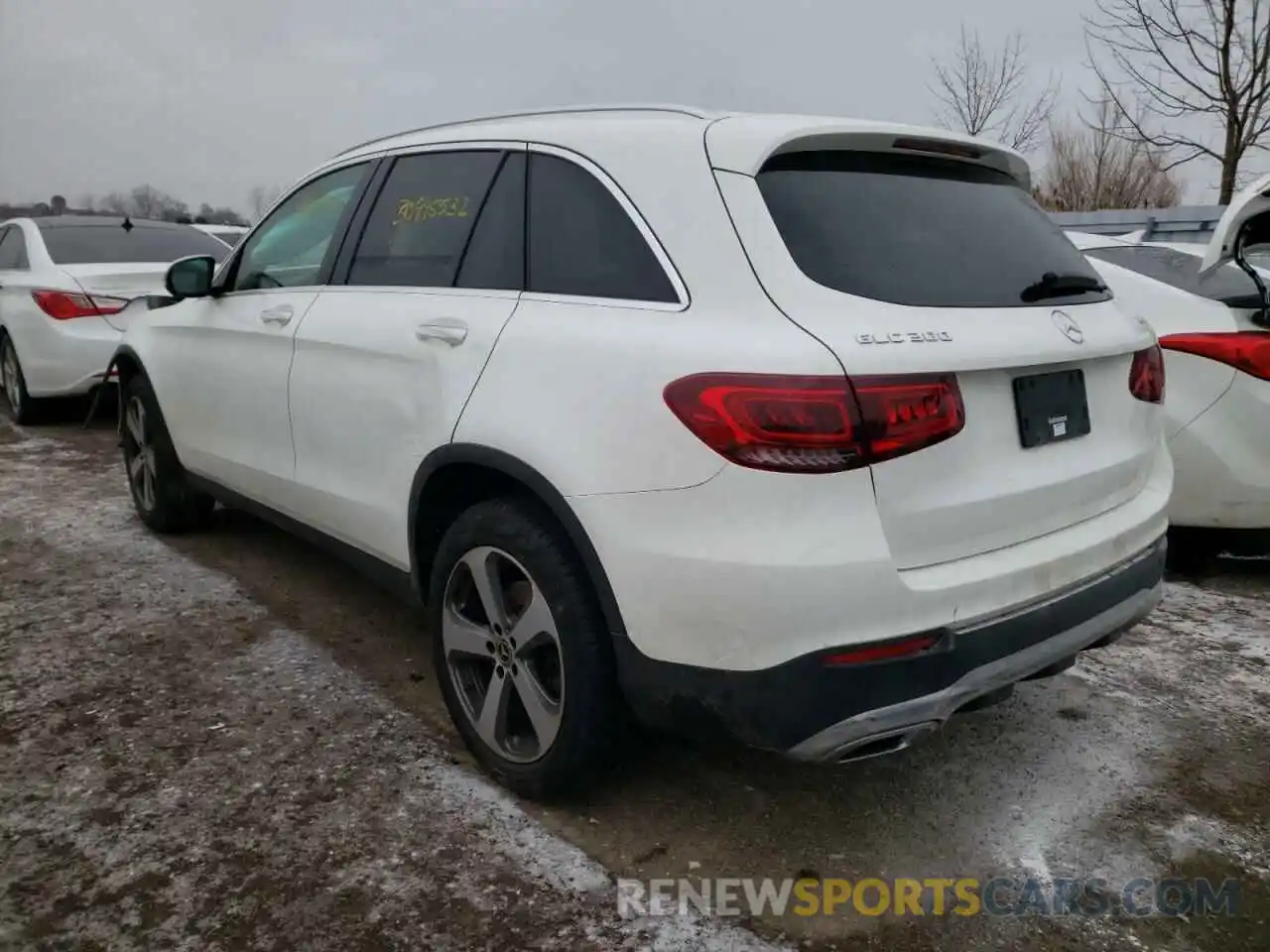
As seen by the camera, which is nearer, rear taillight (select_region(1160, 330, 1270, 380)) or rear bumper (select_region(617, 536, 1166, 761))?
rear bumper (select_region(617, 536, 1166, 761))

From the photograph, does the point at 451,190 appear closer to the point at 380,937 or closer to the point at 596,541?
the point at 596,541

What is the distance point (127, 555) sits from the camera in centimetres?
467

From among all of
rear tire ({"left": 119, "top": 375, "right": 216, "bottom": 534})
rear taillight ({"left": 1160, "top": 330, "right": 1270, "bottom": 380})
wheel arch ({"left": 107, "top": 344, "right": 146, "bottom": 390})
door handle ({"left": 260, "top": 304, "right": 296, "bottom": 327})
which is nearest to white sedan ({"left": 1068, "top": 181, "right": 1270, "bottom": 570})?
rear taillight ({"left": 1160, "top": 330, "right": 1270, "bottom": 380})

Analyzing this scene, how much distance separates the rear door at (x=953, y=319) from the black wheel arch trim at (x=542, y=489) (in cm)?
63

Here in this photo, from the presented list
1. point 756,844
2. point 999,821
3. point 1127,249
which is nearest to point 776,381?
point 756,844

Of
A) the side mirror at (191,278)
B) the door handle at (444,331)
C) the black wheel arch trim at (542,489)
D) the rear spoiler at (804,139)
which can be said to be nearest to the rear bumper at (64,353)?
the side mirror at (191,278)

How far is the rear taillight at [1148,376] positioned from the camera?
107 inches

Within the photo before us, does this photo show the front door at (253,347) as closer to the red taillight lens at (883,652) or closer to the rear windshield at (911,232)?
the rear windshield at (911,232)

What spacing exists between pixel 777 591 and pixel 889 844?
0.93 meters

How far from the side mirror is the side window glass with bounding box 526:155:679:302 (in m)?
2.03

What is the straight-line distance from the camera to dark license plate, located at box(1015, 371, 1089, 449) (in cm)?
229

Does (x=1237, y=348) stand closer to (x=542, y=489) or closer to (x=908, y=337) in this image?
(x=908, y=337)

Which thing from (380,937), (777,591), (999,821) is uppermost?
(777,591)

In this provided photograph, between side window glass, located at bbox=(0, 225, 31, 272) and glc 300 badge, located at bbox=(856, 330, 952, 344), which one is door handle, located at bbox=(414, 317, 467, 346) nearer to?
glc 300 badge, located at bbox=(856, 330, 952, 344)
